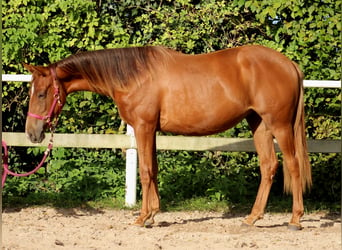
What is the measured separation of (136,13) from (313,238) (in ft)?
13.1

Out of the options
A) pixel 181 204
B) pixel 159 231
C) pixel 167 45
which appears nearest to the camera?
pixel 159 231

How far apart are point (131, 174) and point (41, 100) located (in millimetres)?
1523

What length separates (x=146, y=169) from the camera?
233 inches

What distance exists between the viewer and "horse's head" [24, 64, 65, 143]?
234 inches

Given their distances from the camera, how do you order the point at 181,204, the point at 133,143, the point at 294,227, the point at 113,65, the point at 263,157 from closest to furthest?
the point at 294,227, the point at 113,65, the point at 263,157, the point at 133,143, the point at 181,204

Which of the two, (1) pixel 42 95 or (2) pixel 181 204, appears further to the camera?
(2) pixel 181 204

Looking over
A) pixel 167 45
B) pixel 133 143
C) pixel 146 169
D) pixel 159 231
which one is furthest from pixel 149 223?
pixel 167 45

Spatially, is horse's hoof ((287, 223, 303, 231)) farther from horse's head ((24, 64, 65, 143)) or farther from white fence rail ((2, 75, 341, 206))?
horse's head ((24, 64, 65, 143))

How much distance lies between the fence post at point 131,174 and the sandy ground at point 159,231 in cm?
19

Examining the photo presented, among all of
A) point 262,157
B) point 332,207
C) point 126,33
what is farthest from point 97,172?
point 332,207

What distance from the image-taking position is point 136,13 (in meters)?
8.15

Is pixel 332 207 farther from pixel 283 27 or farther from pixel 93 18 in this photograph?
pixel 93 18

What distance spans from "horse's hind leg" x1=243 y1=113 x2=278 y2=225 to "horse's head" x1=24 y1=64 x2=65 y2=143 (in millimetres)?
1920

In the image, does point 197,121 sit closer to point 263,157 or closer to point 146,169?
point 146,169
